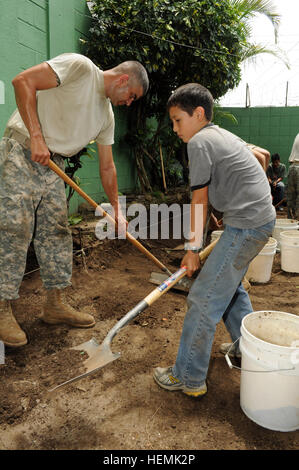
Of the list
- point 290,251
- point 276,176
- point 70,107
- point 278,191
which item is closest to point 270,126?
point 276,176

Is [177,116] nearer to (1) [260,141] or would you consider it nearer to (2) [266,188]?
(2) [266,188]

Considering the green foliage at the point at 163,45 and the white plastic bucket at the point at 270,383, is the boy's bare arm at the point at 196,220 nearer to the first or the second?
the white plastic bucket at the point at 270,383

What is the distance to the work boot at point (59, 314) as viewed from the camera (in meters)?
2.43

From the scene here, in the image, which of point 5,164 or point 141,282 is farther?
point 141,282

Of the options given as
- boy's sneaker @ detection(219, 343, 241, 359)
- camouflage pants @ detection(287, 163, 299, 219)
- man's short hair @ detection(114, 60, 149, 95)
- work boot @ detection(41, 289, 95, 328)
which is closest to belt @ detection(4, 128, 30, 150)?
man's short hair @ detection(114, 60, 149, 95)

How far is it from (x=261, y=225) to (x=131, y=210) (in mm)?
3282

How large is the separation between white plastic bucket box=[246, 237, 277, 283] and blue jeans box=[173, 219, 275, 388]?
5.79ft

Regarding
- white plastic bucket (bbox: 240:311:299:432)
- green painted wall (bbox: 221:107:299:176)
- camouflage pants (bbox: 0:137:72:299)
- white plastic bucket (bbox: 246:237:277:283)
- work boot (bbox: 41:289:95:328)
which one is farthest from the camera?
green painted wall (bbox: 221:107:299:176)

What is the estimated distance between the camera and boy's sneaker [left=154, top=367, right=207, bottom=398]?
1.76m

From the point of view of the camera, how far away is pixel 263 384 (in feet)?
4.98

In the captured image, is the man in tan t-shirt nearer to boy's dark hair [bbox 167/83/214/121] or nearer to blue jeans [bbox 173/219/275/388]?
boy's dark hair [bbox 167/83/214/121]

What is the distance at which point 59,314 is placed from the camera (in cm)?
243

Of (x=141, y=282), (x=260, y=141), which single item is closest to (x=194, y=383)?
(x=141, y=282)

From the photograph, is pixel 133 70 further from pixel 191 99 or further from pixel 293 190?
pixel 293 190
